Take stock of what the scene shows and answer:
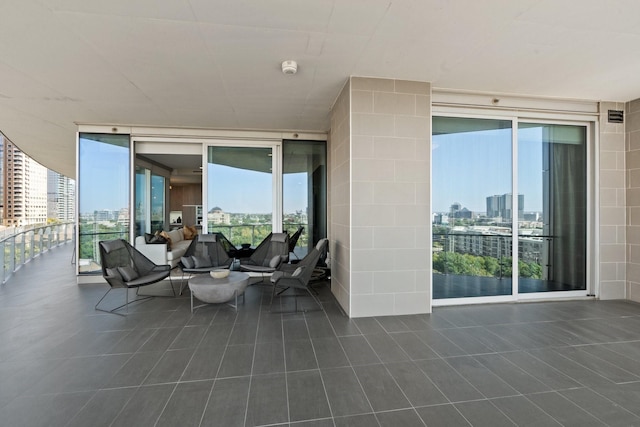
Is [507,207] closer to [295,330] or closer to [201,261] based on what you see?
[295,330]

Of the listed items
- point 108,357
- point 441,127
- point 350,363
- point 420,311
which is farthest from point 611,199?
point 108,357

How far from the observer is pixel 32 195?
11414 mm

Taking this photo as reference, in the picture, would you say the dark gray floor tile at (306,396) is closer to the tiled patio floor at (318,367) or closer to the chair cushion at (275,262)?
the tiled patio floor at (318,367)

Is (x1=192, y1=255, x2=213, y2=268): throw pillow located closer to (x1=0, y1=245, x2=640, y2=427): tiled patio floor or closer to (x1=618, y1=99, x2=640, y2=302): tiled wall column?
(x1=0, y1=245, x2=640, y2=427): tiled patio floor

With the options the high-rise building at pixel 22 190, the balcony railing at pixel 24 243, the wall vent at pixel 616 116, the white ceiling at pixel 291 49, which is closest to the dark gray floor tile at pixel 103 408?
the white ceiling at pixel 291 49

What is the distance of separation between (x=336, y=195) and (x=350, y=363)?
2310mm

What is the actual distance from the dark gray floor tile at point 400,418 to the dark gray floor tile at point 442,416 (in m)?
0.04

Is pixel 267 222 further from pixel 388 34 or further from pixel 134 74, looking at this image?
pixel 388 34

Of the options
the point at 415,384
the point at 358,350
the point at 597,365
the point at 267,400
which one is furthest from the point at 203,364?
the point at 597,365

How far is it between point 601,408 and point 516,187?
Answer: 2.84 meters

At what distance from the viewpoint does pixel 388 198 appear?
3.39 m

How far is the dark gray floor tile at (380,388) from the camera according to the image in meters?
1.82

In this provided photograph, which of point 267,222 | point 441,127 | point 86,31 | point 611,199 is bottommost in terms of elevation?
point 267,222

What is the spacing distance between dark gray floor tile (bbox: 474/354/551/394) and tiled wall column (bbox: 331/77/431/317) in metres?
1.09
